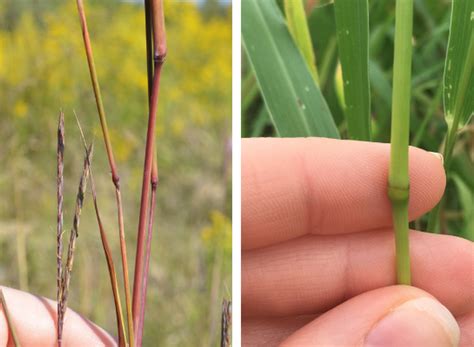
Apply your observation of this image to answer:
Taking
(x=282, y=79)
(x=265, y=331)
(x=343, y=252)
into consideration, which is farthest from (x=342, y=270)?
(x=282, y=79)

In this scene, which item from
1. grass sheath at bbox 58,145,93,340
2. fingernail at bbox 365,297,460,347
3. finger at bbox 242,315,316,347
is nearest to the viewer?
grass sheath at bbox 58,145,93,340

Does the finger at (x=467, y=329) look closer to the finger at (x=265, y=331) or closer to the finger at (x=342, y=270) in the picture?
the finger at (x=342, y=270)

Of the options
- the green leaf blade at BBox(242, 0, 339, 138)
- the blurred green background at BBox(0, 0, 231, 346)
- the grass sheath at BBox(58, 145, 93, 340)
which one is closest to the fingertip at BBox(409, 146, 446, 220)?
the green leaf blade at BBox(242, 0, 339, 138)

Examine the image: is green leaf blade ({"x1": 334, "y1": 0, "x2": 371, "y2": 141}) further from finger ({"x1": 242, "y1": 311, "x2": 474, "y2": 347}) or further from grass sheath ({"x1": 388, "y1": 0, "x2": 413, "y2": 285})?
finger ({"x1": 242, "y1": 311, "x2": 474, "y2": 347})

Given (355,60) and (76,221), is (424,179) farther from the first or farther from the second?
(76,221)

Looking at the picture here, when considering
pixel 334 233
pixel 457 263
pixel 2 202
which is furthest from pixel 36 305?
pixel 457 263

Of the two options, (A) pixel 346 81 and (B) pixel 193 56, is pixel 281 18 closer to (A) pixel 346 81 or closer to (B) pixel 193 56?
(A) pixel 346 81

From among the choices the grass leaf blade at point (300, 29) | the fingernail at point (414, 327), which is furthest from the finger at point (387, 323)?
the grass leaf blade at point (300, 29)
